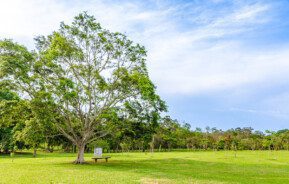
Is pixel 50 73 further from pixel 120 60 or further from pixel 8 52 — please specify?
pixel 120 60

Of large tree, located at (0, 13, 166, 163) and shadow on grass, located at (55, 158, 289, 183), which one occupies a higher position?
large tree, located at (0, 13, 166, 163)

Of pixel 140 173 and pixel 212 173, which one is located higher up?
pixel 140 173

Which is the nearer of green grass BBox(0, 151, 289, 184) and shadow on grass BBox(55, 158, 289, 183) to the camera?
green grass BBox(0, 151, 289, 184)

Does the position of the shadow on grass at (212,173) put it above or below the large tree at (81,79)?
below

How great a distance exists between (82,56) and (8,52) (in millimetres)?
8086

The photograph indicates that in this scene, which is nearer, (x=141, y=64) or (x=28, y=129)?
(x=28, y=129)

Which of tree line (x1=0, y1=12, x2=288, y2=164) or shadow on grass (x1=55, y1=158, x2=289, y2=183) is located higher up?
tree line (x1=0, y1=12, x2=288, y2=164)

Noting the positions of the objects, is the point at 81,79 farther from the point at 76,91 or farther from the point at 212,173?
the point at 212,173

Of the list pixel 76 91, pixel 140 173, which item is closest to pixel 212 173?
pixel 140 173

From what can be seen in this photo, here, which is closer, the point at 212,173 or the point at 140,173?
the point at 140,173

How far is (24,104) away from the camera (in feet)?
103

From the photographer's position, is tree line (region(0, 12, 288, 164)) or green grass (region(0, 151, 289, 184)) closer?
green grass (region(0, 151, 289, 184))

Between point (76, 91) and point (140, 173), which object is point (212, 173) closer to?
point (140, 173)

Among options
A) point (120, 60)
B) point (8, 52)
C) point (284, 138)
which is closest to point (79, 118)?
point (120, 60)
